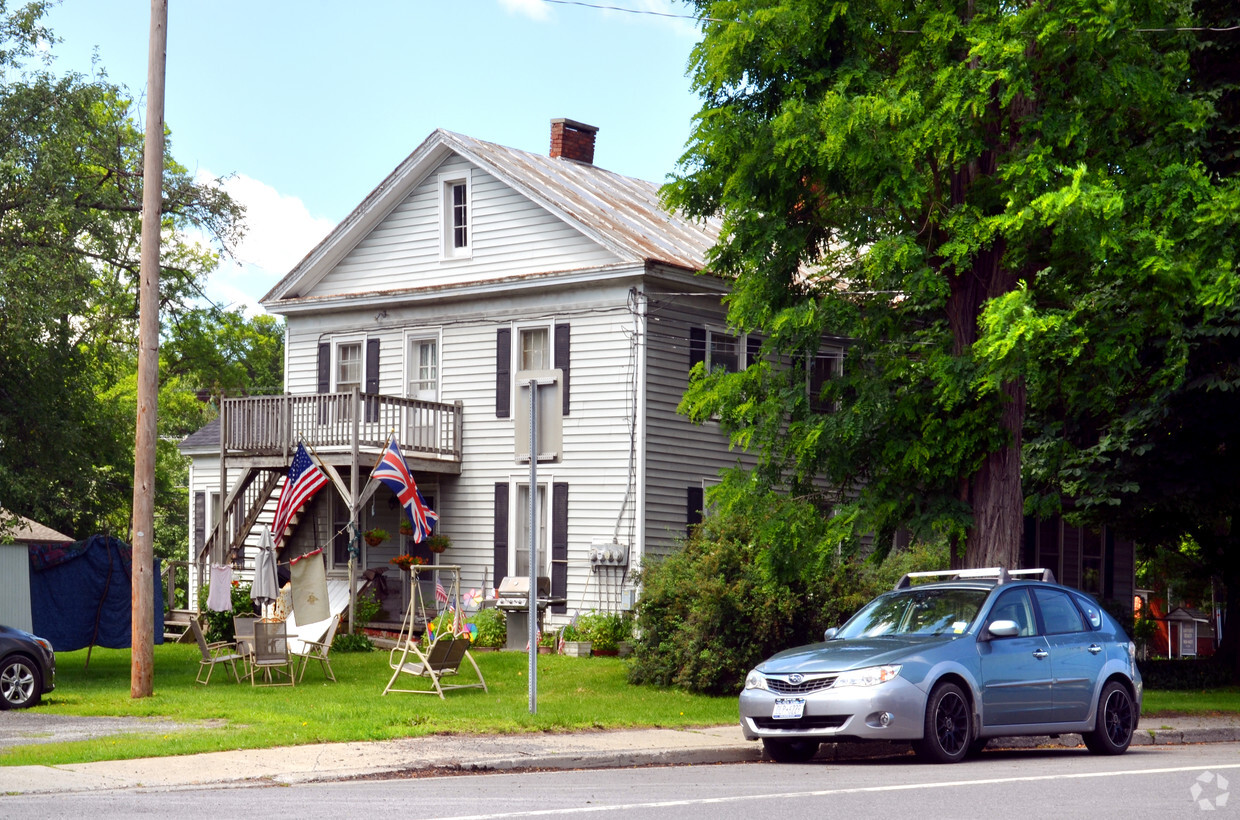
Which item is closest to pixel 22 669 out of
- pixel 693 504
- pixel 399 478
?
pixel 399 478

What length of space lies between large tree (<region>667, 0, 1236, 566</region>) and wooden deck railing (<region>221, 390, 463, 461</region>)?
11478 millimetres

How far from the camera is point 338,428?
89.5 ft

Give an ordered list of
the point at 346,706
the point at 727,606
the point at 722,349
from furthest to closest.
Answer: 1. the point at 722,349
2. the point at 727,606
3. the point at 346,706

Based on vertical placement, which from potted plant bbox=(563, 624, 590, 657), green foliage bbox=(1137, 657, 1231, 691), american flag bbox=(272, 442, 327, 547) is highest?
american flag bbox=(272, 442, 327, 547)

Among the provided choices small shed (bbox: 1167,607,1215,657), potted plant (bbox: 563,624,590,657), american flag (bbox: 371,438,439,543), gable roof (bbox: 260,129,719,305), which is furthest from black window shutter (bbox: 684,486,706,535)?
small shed (bbox: 1167,607,1215,657)

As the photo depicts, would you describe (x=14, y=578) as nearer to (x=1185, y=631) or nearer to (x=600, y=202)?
(x=600, y=202)

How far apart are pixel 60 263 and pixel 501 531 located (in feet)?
33.4

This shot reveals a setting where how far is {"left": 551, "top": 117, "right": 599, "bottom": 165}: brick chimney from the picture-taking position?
33.0 meters

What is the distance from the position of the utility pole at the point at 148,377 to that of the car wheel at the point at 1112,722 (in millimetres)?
10729

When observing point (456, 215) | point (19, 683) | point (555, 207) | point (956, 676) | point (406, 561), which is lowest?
point (19, 683)

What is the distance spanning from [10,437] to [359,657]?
6.59m

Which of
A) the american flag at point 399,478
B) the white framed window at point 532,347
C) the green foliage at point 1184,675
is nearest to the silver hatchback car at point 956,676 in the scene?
the green foliage at point 1184,675

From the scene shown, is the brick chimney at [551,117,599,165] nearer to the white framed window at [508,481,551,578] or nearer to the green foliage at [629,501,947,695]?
the white framed window at [508,481,551,578]

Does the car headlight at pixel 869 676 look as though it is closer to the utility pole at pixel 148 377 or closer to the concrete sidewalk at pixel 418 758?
the concrete sidewalk at pixel 418 758
